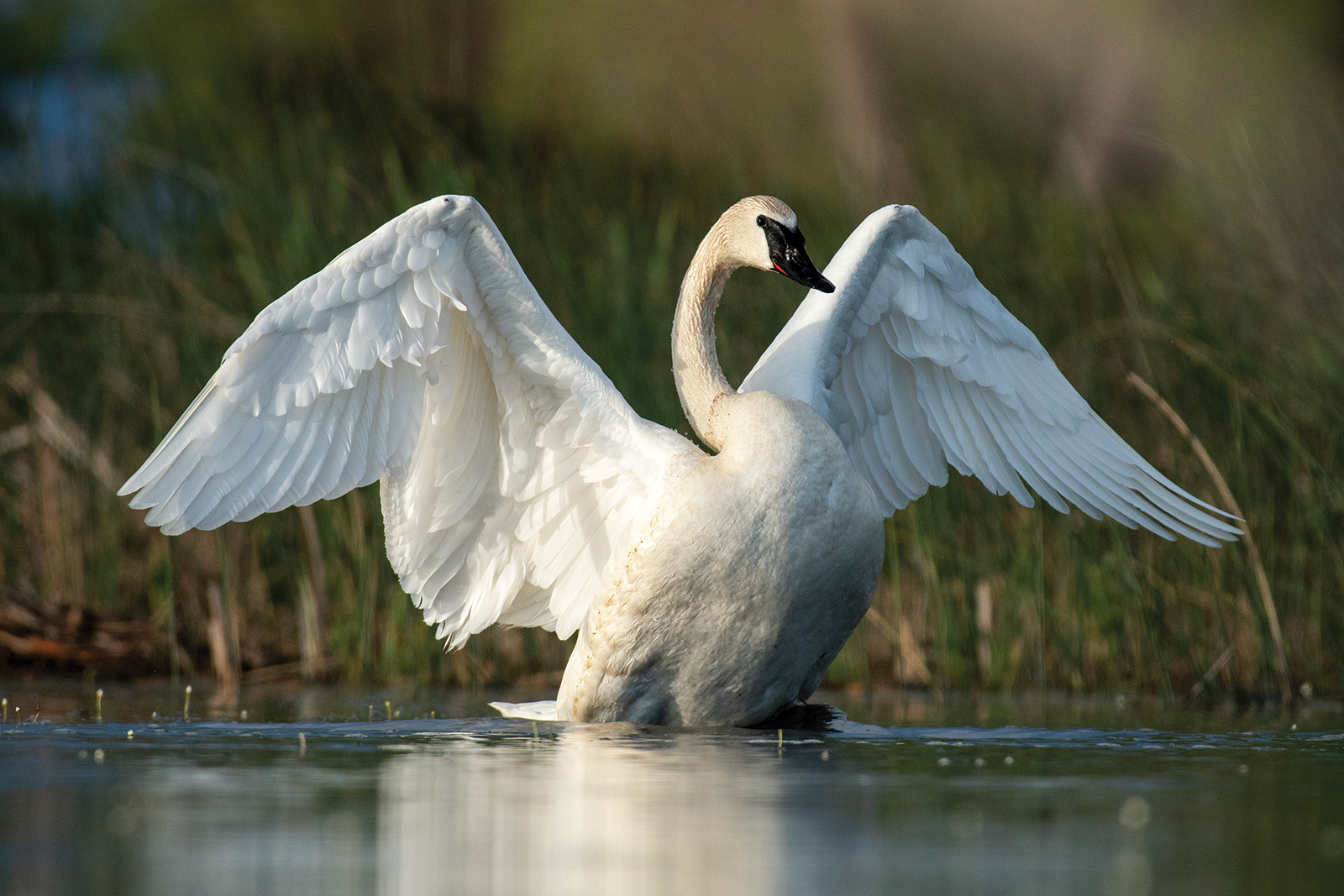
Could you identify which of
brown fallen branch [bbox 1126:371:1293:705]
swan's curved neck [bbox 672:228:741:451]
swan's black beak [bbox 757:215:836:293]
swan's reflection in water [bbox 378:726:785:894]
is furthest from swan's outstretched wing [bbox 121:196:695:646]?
brown fallen branch [bbox 1126:371:1293:705]

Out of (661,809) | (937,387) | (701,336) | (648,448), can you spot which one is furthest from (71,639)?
(661,809)

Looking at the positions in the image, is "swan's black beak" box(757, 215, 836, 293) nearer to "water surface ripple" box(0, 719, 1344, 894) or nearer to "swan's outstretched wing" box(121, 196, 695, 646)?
"swan's outstretched wing" box(121, 196, 695, 646)

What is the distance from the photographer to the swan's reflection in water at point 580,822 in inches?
125

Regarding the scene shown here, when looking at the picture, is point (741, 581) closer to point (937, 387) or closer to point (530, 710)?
point (530, 710)

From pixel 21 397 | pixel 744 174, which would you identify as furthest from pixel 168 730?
pixel 744 174

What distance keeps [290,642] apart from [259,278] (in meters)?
1.92

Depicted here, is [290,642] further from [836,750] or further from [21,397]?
[836,750]

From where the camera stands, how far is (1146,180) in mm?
21078

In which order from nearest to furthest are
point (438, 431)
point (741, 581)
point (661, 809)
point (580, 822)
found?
point (580, 822) → point (661, 809) → point (741, 581) → point (438, 431)

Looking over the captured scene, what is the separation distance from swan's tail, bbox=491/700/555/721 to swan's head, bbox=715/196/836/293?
187cm

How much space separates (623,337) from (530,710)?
241 centimetres

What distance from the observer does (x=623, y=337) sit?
321 inches

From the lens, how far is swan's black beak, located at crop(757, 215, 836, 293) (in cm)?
623

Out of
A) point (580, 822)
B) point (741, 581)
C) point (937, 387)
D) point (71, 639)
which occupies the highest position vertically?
point (937, 387)
